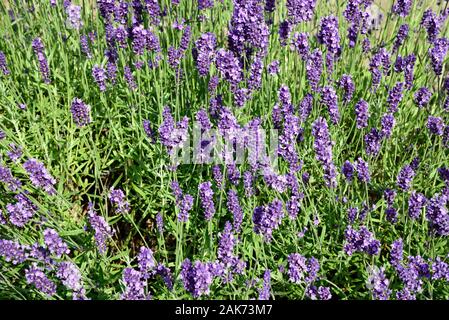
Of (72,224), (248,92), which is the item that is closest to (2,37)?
(72,224)

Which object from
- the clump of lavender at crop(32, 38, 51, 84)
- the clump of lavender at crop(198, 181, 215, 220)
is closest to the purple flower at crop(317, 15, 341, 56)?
the clump of lavender at crop(198, 181, 215, 220)

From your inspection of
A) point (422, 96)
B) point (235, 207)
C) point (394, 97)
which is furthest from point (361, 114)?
point (235, 207)

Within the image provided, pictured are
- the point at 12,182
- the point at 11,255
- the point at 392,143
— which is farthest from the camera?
the point at 392,143

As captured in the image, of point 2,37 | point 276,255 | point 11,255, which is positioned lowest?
point 276,255

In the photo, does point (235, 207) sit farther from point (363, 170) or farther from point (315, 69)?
point (315, 69)

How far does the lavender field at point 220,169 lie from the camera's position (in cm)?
218

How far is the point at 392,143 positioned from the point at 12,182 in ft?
6.88

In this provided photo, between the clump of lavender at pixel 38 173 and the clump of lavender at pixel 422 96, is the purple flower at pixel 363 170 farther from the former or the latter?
the clump of lavender at pixel 38 173

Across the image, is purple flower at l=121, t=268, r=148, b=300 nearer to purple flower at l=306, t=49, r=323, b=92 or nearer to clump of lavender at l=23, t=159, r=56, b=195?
clump of lavender at l=23, t=159, r=56, b=195

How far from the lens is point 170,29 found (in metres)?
3.44

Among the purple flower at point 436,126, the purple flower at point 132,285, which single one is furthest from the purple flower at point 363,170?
the purple flower at point 132,285

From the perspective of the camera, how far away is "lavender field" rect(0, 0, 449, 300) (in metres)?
2.18

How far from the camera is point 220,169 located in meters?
2.58
